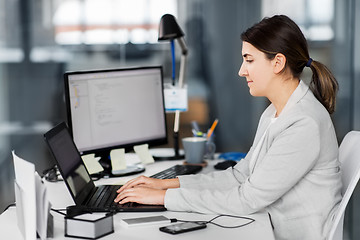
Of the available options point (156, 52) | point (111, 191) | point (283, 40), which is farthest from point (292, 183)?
point (156, 52)

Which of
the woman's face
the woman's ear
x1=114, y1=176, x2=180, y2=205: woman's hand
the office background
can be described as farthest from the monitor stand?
the office background

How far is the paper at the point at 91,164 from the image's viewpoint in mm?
2104

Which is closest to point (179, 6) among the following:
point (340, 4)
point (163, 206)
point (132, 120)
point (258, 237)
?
point (340, 4)

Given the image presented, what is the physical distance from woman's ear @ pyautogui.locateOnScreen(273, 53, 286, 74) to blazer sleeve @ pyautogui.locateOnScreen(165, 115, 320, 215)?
0.69 feet

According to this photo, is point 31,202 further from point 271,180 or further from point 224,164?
point 224,164

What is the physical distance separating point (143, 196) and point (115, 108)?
0.73m

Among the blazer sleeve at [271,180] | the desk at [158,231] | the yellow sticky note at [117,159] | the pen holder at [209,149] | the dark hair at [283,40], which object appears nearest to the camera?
the desk at [158,231]

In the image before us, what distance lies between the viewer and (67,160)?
1684 mm

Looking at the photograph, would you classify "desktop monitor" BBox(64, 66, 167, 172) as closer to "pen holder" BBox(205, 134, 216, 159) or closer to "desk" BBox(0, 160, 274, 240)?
"pen holder" BBox(205, 134, 216, 159)

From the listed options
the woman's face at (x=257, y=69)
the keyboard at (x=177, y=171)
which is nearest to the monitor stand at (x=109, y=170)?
the keyboard at (x=177, y=171)

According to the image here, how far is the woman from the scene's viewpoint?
1595 millimetres

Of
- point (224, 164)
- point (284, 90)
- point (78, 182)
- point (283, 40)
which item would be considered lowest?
point (224, 164)

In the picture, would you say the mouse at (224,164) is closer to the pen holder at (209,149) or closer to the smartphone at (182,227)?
the pen holder at (209,149)

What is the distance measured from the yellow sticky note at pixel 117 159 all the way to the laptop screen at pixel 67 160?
385 mm
